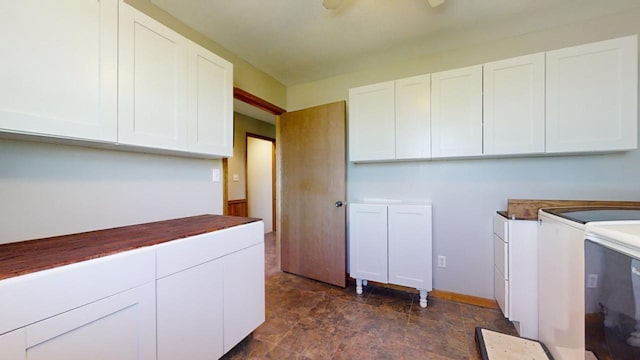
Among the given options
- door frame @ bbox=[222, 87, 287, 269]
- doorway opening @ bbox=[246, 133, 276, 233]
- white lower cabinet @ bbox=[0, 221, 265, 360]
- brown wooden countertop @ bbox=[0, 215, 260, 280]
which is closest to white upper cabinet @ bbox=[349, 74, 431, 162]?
door frame @ bbox=[222, 87, 287, 269]

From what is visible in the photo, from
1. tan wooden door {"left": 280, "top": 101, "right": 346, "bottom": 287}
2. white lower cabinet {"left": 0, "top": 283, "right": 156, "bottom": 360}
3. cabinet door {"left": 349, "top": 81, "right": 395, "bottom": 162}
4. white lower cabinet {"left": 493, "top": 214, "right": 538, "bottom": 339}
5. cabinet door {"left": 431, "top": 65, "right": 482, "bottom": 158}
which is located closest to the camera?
white lower cabinet {"left": 0, "top": 283, "right": 156, "bottom": 360}

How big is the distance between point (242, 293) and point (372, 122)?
1811 mm

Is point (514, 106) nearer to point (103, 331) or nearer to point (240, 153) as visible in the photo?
point (103, 331)

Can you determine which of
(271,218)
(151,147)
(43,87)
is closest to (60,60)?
(43,87)

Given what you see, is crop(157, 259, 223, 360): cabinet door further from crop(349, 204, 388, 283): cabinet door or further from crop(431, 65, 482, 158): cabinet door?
crop(431, 65, 482, 158): cabinet door

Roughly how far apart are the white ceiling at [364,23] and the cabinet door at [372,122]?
15.4 inches

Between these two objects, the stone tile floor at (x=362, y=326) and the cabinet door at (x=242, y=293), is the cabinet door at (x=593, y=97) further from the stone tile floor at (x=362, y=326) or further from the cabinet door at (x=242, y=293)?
the cabinet door at (x=242, y=293)

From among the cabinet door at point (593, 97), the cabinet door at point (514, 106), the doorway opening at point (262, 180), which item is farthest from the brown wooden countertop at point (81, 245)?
the doorway opening at point (262, 180)

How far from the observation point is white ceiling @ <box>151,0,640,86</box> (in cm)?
164

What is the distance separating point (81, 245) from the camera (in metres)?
1.02

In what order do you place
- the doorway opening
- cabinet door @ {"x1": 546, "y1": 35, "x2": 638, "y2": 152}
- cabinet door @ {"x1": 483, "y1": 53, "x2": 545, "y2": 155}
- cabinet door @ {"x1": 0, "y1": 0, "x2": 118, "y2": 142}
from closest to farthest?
cabinet door @ {"x1": 0, "y1": 0, "x2": 118, "y2": 142} < cabinet door @ {"x1": 546, "y1": 35, "x2": 638, "y2": 152} < cabinet door @ {"x1": 483, "y1": 53, "x2": 545, "y2": 155} < the doorway opening

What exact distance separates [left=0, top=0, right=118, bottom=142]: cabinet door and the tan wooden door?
69.3 inches

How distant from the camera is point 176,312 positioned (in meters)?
1.12

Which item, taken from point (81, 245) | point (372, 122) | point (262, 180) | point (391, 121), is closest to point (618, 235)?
point (391, 121)
